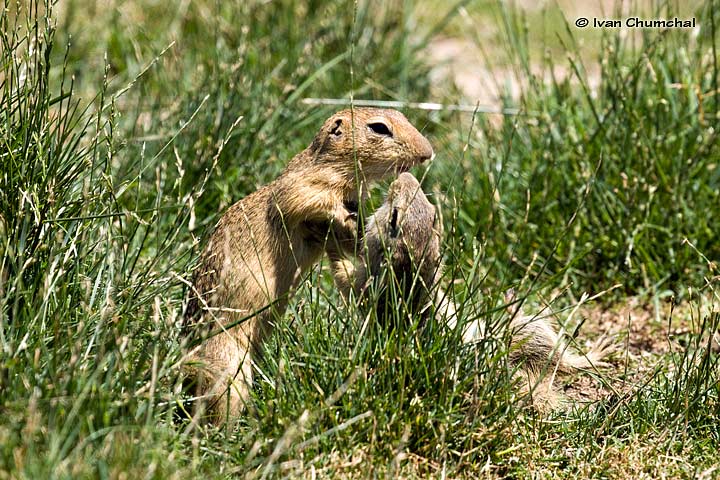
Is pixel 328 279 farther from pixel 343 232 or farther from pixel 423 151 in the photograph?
pixel 423 151

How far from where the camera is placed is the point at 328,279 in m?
5.42

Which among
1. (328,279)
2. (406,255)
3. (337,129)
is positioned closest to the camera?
(406,255)

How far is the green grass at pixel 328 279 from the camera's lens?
3.27 metres

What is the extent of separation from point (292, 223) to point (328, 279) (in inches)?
49.3

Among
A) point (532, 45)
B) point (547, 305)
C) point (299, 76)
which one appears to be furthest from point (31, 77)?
point (532, 45)

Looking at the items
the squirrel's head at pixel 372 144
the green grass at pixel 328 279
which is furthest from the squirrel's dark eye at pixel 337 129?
the green grass at pixel 328 279

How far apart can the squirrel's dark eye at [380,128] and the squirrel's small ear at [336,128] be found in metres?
0.17

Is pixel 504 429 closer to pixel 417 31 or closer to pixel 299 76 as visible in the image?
pixel 299 76

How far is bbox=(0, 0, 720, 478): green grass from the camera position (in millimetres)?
3271

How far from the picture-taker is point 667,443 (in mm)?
3691

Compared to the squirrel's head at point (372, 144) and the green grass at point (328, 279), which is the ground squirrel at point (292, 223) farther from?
the green grass at point (328, 279)

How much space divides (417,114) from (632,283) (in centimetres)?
205

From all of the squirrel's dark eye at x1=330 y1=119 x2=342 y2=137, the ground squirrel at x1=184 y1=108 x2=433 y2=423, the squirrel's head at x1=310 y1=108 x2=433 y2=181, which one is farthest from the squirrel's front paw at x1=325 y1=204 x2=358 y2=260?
the squirrel's dark eye at x1=330 y1=119 x2=342 y2=137

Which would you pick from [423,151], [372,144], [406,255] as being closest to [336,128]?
[372,144]
